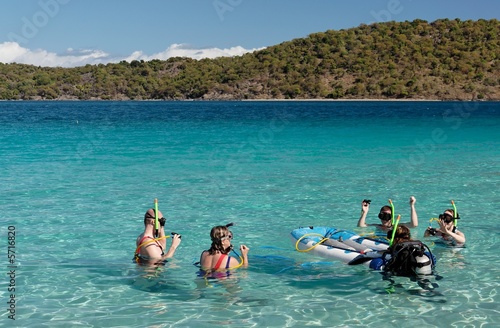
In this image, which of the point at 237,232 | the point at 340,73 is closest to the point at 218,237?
the point at 237,232

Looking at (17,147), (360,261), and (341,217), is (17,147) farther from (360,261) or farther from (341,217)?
(360,261)

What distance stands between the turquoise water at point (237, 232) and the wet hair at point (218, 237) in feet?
1.44

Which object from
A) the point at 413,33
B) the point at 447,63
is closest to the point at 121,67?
the point at 413,33

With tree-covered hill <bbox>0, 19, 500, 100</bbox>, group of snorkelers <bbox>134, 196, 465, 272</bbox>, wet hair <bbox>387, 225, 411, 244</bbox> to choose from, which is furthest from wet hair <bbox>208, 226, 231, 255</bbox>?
tree-covered hill <bbox>0, 19, 500, 100</bbox>

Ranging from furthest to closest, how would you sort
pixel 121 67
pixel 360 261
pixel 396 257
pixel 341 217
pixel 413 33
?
pixel 121 67 < pixel 413 33 < pixel 341 217 < pixel 360 261 < pixel 396 257

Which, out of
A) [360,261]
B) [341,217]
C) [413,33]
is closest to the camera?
[360,261]

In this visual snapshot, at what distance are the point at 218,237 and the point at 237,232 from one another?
10.7ft

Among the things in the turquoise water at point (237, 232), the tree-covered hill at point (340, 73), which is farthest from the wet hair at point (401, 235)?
the tree-covered hill at point (340, 73)

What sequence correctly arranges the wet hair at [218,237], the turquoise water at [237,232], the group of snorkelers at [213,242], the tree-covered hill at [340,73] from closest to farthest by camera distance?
1. the turquoise water at [237,232]
2. the wet hair at [218,237]
3. the group of snorkelers at [213,242]
4. the tree-covered hill at [340,73]

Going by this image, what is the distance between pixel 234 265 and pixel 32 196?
26.4 feet

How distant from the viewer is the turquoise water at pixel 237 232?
7004 millimetres

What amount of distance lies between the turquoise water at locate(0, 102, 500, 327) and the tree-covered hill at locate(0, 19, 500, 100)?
100406mm

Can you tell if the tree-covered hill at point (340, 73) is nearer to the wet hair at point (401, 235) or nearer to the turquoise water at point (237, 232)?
the turquoise water at point (237, 232)

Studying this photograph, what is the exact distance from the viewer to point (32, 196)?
1434 centimetres
